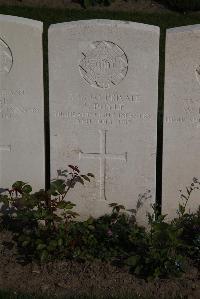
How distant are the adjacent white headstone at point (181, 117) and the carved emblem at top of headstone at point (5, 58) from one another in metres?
1.37

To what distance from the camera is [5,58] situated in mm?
5328

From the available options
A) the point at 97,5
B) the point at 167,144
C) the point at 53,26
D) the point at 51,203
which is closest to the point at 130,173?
the point at 167,144

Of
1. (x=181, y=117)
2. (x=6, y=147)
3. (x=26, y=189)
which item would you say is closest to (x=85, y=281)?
(x=26, y=189)

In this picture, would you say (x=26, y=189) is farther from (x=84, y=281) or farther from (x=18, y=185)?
(x=84, y=281)

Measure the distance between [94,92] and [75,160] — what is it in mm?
656

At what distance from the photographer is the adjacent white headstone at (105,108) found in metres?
5.13

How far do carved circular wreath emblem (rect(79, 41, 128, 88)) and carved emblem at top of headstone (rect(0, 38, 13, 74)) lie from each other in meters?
0.63

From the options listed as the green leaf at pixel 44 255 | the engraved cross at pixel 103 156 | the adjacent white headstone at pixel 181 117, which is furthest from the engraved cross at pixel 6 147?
the adjacent white headstone at pixel 181 117

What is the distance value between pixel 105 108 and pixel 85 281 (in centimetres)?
149

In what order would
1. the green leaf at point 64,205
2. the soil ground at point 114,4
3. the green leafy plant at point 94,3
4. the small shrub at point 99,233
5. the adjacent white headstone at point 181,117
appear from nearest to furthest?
the small shrub at point 99,233 → the adjacent white headstone at point 181,117 → the green leaf at point 64,205 → the green leafy plant at point 94,3 → the soil ground at point 114,4

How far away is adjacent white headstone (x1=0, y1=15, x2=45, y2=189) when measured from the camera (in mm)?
5234

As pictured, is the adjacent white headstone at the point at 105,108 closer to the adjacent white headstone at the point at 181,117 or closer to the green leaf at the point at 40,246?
the adjacent white headstone at the point at 181,117

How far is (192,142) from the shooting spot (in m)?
5.39

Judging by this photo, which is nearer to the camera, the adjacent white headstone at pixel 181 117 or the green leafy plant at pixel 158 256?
the green leafy plant at pixel 158 256
